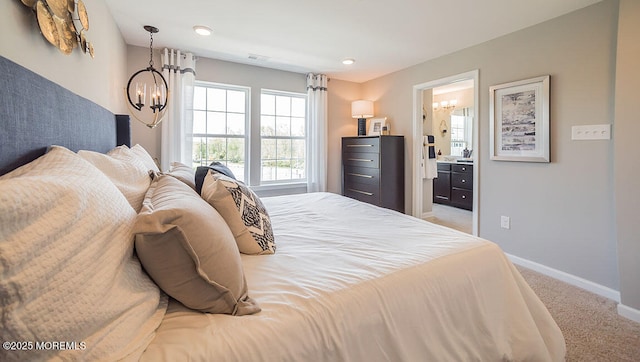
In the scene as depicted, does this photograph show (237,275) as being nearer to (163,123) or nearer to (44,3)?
(44,3)

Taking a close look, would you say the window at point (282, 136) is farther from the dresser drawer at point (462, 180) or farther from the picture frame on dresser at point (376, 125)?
the dresser drawer at point (462, 180)

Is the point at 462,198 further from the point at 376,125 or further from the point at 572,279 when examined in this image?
the point at 572,279

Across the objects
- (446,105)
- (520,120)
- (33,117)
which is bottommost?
(33,117)

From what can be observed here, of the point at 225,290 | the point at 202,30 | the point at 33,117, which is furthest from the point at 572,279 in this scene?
the point at 202,30

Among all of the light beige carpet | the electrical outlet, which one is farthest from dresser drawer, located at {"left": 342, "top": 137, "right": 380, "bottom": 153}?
the light beige carpet

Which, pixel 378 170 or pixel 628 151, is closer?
pixel 628 151

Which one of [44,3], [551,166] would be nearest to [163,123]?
[44,3]

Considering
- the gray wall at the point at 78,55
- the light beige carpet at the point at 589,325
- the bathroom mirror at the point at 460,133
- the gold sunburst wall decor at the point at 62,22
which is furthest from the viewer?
the bathroom mirror at the point at 460,133

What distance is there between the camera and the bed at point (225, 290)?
1.72 ft

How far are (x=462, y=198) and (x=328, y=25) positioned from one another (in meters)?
4.27

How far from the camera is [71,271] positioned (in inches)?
22.3

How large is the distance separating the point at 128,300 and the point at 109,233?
0.17 meters

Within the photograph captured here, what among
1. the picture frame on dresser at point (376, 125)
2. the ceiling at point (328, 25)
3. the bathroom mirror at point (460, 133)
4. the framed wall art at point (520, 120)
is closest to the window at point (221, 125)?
the ceiling at point (328, 25)

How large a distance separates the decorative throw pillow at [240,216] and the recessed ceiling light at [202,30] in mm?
2181
